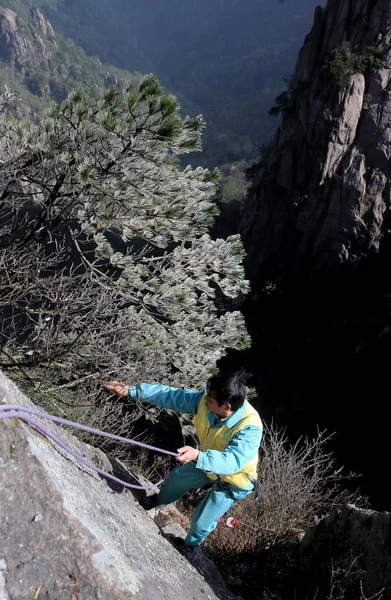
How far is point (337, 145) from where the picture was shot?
20.5 meters

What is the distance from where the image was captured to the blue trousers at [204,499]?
3.09 meters

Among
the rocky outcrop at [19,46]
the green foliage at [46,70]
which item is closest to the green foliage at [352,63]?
the green foliage at [46,70]

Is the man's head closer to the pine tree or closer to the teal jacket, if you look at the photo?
the teal jacket

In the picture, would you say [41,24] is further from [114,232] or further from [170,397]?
[170,397]

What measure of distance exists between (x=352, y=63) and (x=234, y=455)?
22.0m

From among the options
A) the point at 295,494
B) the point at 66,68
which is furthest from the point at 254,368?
the point at 66,68

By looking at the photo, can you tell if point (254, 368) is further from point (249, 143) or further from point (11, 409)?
point (249, 143)

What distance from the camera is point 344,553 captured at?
13.3 ft

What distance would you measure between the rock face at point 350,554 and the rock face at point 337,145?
58.7 ft

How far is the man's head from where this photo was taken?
111 inches

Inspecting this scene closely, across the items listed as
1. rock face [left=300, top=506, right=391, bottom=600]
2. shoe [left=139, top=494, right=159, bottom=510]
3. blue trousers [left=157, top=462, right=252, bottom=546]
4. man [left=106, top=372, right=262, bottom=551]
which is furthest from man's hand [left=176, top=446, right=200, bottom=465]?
rock face [left=300, top=506, right=391, bottom=600]

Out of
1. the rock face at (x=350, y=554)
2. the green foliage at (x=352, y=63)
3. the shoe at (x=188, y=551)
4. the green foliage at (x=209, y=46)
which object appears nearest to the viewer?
the shoe at (x=188, y=551)

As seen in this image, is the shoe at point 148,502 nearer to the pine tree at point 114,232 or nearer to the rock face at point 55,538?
the rock face at point 55,538

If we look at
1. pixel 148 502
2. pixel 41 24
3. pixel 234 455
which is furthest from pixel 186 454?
pixel 41 24
